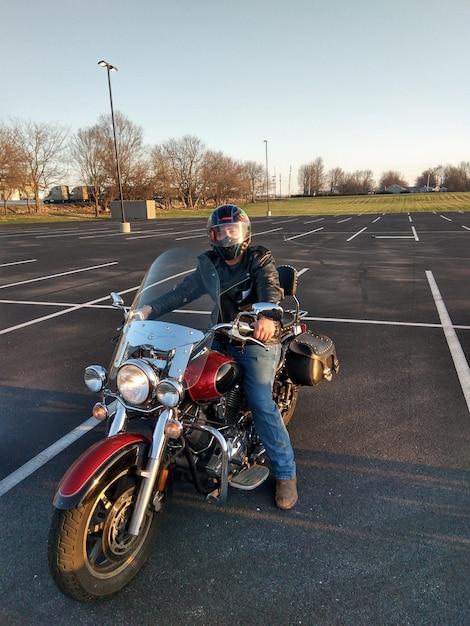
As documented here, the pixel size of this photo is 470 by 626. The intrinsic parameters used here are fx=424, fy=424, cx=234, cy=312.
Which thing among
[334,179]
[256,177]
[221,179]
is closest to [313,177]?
[334,179]

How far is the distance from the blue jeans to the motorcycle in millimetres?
81

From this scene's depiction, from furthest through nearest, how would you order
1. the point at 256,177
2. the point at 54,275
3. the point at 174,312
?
the point at 256,177 < the point at 54,275 < the point at 174,312

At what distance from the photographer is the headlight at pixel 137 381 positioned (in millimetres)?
2053

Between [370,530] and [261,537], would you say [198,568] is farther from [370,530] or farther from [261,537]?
[370,530]

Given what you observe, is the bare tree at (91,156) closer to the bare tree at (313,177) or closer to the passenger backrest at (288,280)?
the passenger backrest at (288,280)

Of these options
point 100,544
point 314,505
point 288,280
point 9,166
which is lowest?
point 314,505

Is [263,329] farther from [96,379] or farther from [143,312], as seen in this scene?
[96,379]

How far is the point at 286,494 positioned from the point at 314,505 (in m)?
0.20

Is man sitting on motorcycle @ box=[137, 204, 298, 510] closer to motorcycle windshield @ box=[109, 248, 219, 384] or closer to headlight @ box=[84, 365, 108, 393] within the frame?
motorcycle windshield @ box=[109, 248, 219, 384]

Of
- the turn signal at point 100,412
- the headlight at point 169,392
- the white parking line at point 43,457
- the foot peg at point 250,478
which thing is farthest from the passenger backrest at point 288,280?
the white parking line at point 43,457

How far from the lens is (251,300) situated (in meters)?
2.99

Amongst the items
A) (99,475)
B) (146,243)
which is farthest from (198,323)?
(146,243)

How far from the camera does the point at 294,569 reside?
7.62 ft

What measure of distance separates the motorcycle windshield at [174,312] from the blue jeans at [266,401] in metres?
0.42
